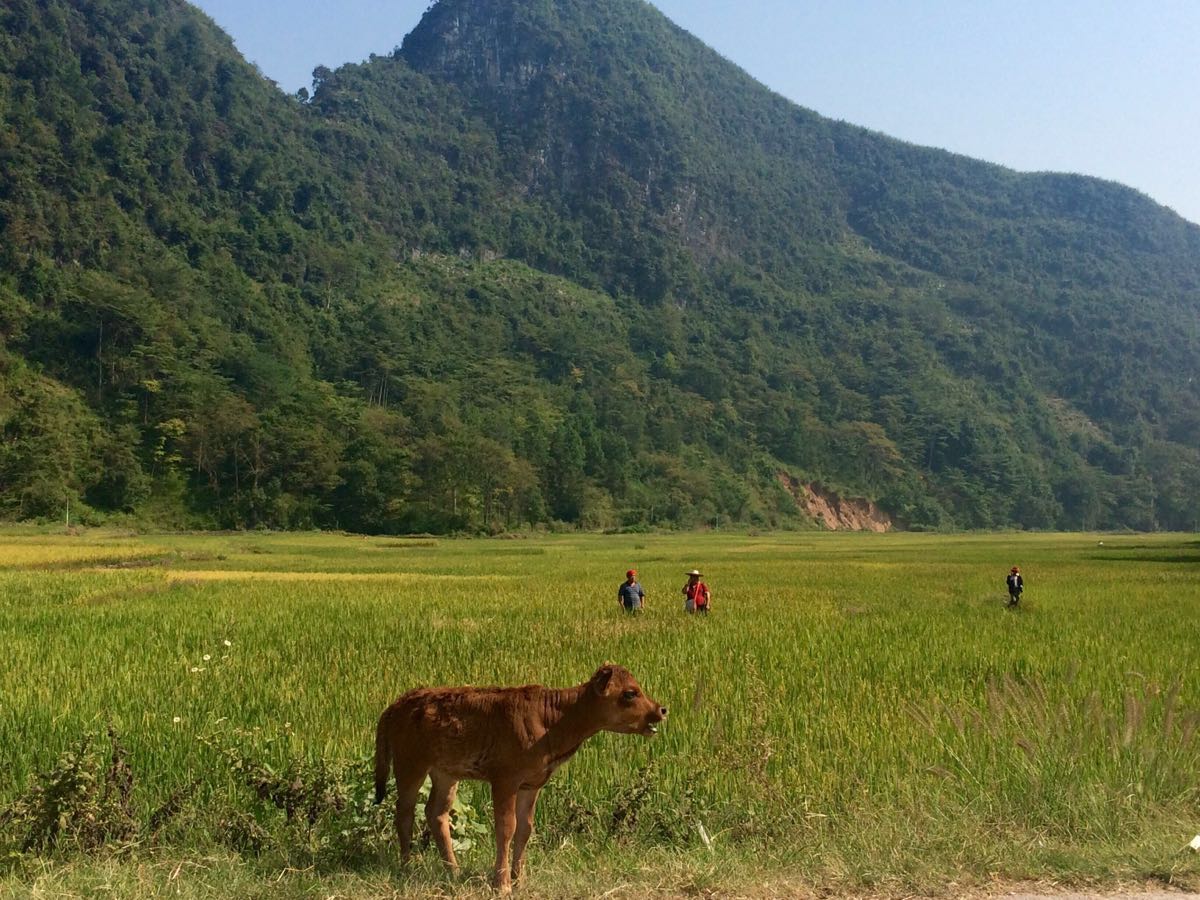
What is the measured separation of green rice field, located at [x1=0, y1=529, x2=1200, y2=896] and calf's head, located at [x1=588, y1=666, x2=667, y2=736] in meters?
0.78

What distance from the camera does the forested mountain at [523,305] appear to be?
6450cm

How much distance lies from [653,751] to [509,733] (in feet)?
9.34

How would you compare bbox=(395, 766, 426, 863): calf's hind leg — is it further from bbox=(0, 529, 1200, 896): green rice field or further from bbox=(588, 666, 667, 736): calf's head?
bbox=(588, 666, 667, 736): calf's head

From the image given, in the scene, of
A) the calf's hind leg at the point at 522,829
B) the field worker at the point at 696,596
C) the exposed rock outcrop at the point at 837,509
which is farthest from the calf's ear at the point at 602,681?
the exposed rock outcrop at the point at 837,509

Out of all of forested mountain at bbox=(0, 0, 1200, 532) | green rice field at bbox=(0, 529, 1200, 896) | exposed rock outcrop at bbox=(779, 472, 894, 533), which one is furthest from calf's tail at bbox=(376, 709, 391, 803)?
exposed rock outcrop at bbox=(779, 472, 894, 533)

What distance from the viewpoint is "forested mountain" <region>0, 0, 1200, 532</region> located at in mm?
64500

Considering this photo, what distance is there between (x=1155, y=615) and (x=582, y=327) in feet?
319

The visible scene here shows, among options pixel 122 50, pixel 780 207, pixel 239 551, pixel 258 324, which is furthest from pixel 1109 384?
pixel 122 50

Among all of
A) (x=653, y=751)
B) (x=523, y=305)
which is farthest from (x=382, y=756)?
(x=523, y=305)

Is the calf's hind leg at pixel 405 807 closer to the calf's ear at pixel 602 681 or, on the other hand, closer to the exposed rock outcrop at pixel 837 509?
the calf's ear at pixel 602 681

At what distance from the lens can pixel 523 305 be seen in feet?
361

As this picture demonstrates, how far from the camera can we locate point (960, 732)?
603cm

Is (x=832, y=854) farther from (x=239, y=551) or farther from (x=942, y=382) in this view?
(x=942, y=382)

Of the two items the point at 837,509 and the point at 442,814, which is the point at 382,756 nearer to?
the point at 442,814
